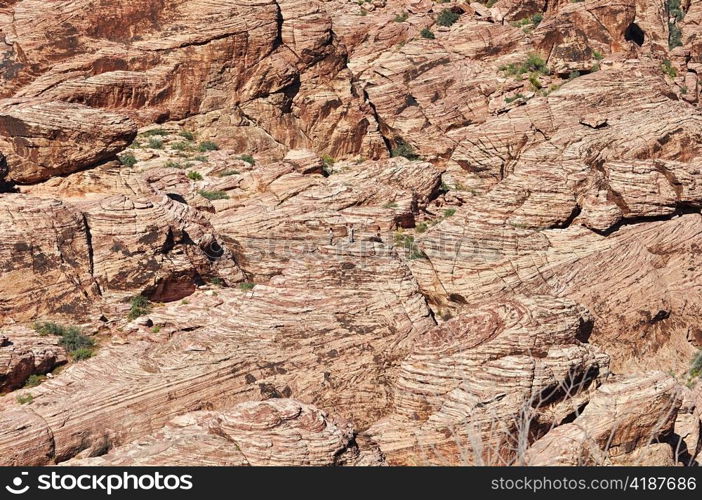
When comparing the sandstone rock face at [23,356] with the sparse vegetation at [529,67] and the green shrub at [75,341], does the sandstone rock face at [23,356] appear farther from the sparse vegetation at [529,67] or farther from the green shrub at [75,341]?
the sparse vegetation at [529,67]

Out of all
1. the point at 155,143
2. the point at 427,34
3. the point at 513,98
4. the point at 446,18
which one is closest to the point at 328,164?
the point at 155,143

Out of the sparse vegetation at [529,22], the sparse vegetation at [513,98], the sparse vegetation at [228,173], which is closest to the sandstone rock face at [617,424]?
the sparse vegetation at [228,173]

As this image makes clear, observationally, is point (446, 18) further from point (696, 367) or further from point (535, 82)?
point (696, 367)

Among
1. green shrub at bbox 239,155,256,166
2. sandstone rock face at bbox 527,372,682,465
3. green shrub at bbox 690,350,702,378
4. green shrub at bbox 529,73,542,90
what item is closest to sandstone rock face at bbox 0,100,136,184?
green shrub at bbox 239,155,256,166

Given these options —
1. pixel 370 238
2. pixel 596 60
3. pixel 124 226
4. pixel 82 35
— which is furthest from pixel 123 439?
pixel 596 60

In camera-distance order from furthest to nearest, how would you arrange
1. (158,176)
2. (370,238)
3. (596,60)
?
(596,60) < (158,176) < (370,238)

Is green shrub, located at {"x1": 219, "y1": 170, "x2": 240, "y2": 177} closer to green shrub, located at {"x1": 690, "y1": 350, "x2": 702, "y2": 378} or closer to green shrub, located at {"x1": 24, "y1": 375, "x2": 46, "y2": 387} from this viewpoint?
green shrub, located at {"x1": 24, "y1": 375, "x2": 46, "y2": 387}

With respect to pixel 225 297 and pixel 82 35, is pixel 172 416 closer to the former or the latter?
pixel 225 297
